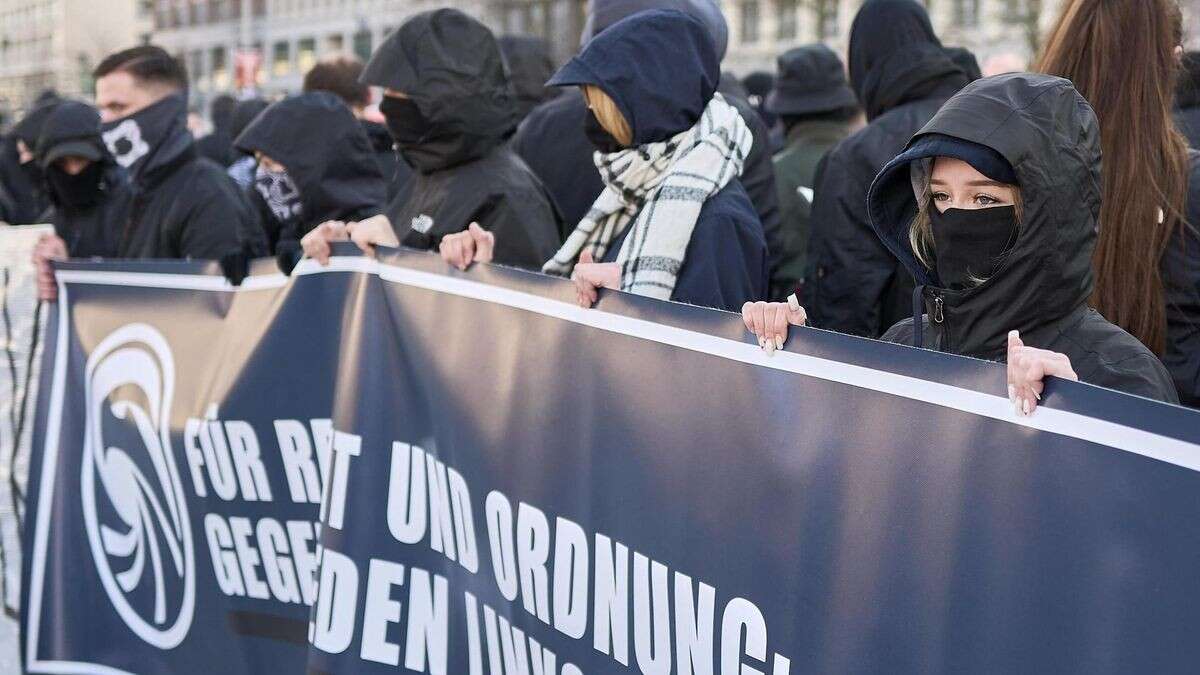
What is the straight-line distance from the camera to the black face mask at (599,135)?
3455 mm

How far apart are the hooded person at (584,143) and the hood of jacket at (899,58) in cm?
36

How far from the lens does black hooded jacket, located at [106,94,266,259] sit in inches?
203

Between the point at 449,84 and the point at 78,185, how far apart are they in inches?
94.7

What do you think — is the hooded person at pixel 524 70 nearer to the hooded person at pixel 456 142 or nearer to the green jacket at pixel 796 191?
the green jacket at pixel 796 191

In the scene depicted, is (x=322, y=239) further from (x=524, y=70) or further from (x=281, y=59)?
(x=281, y=59)

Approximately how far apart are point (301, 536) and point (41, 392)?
1404 mm

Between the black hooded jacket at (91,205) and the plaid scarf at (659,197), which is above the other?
the plaid scarf at (659,197)

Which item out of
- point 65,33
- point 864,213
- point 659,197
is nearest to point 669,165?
point 659,197

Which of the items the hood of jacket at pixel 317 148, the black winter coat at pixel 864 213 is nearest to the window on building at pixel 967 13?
the black winter coat at pixel 864 213

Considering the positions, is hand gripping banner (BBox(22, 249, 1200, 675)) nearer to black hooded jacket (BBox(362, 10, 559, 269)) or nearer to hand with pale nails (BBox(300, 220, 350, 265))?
hand with pale nails (BBox(300, 220, 350, 265))

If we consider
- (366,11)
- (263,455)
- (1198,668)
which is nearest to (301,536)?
(263,455)

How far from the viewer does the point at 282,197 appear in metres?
4.83

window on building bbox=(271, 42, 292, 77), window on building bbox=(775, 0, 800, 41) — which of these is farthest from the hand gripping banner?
window on building bbox=(271, 42, 292, 77)

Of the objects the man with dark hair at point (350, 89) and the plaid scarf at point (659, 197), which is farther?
the man with dark hair at point (350, 89)
